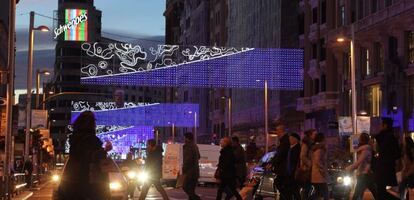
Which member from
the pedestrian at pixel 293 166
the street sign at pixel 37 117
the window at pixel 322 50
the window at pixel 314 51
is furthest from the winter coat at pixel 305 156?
the window at pixel 314 51

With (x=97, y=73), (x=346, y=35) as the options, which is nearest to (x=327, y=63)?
(x=346, y=35)

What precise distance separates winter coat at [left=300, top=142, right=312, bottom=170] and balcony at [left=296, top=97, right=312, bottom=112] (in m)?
45.4

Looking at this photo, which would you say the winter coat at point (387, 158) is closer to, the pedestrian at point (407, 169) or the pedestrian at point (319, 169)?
the pedestrian at point (407, 169)

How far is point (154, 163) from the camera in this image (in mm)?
19281

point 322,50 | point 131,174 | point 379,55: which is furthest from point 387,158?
point 322,50

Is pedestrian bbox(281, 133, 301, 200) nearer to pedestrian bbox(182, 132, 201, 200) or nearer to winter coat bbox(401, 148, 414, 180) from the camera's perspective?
winter coat bbox(401, 148, 414, 180)

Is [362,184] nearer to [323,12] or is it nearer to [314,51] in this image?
[323,12]

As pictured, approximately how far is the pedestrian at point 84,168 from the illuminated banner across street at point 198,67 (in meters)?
49.4

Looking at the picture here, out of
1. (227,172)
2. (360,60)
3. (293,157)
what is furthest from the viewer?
(360,60)

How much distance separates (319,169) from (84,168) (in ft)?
26.6

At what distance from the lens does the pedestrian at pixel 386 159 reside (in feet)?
46.4

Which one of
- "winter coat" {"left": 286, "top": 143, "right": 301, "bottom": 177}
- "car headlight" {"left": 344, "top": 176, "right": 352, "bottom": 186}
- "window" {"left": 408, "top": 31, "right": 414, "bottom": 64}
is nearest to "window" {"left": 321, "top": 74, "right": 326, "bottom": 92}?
"window" {"left": 408, "top": 31, "right": 414, "bottom": 64}

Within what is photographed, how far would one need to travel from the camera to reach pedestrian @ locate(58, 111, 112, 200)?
9641 mm

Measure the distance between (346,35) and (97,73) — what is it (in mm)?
19540
